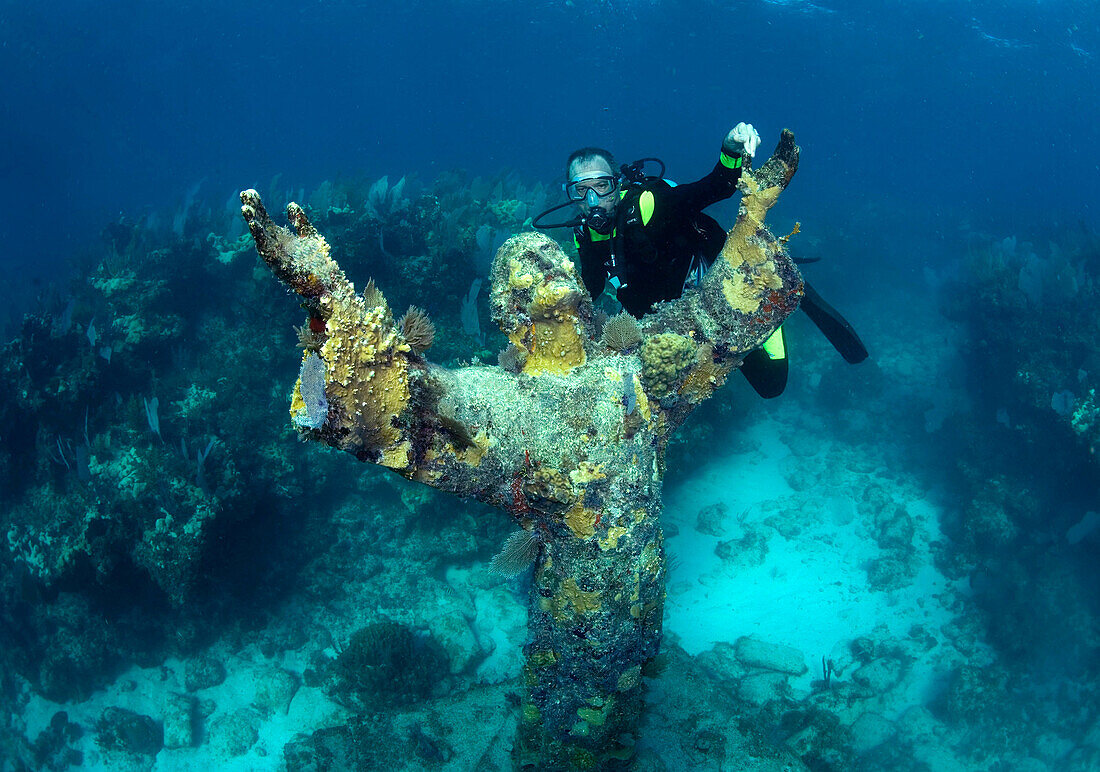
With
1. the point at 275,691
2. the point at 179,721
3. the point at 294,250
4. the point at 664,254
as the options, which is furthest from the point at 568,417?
the point at 179,721

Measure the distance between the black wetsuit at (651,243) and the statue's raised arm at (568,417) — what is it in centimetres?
92

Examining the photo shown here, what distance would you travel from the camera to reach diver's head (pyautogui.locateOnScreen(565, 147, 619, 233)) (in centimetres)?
416

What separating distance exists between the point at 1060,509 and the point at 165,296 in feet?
56.4

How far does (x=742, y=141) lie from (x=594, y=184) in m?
1.38

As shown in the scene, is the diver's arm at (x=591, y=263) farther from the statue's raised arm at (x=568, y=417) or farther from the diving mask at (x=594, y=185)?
A: the statue's raised arm at (x=568, y=417)

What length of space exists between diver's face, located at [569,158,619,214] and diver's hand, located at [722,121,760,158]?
3.90ft

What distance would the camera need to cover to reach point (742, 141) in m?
3.05

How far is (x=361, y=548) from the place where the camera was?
877 cm

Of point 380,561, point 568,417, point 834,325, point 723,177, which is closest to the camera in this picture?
point 568,417

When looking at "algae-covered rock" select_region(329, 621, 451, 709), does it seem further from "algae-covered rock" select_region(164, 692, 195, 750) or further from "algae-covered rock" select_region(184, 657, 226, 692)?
"algae-covered rock" select_region(164, 692, 195, 750)

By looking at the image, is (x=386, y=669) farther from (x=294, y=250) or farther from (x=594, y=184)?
(x=294, y=250)

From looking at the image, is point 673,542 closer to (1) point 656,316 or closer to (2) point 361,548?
(2) point 361,548

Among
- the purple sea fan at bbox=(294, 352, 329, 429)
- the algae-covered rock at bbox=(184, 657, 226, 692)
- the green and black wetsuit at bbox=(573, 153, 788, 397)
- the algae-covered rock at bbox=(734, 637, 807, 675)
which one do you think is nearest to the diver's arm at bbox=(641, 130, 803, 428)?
the green and black wetsuit at bbox=(573, 153, 788, 397)

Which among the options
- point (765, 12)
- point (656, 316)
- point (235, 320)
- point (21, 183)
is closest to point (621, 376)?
point (656, 316)
